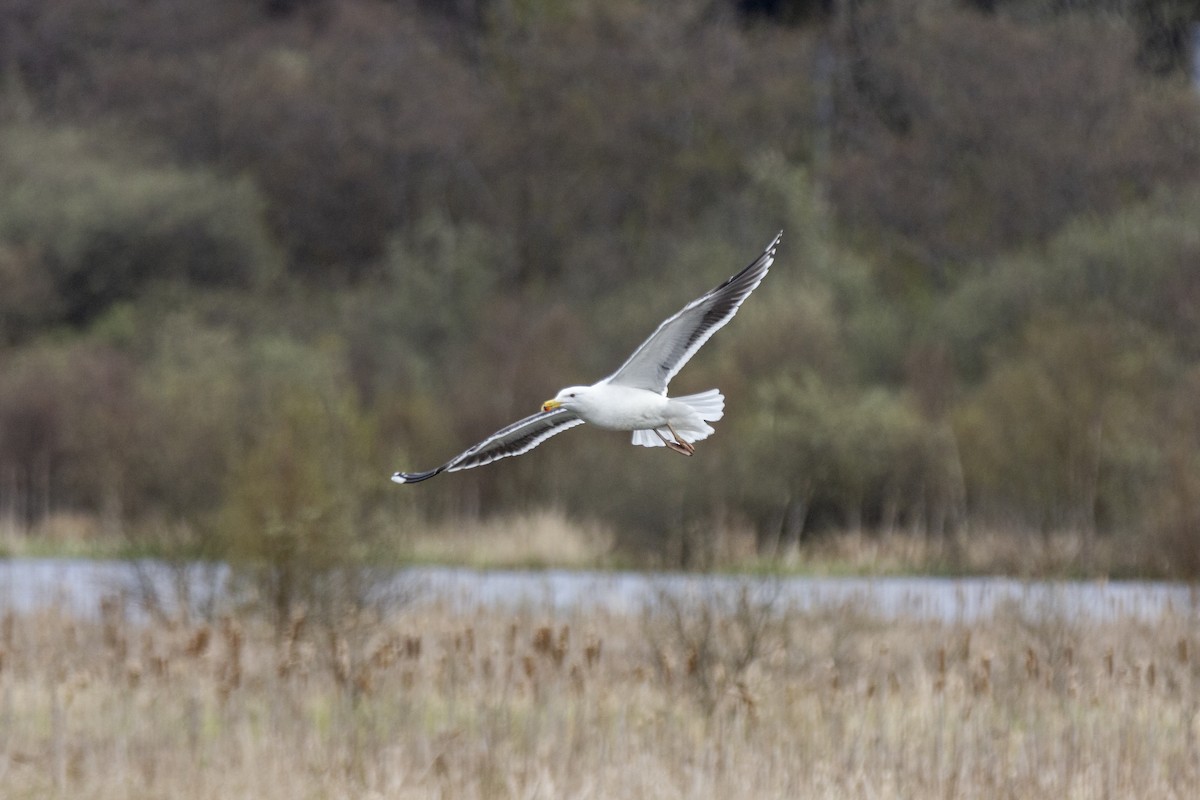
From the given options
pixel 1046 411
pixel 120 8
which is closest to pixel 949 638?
pixel 1046 411

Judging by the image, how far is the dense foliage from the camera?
21.6m

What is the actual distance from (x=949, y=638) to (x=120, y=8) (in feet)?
128

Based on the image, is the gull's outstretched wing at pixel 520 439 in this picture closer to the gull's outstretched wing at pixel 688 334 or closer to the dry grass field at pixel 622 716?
the gull's outstretched wing at pixel 688 334

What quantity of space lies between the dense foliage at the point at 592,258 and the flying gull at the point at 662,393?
2.13 m

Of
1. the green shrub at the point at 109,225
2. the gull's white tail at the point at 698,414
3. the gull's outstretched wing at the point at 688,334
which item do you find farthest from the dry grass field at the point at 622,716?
the green shrub at the point at 109,225

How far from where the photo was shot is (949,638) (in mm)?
12609

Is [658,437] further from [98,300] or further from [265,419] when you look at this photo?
[98,300]

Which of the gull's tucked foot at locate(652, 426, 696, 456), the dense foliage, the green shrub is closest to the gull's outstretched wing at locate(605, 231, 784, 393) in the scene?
the gull's tucked foot at locate(652, 426, 696, 456)

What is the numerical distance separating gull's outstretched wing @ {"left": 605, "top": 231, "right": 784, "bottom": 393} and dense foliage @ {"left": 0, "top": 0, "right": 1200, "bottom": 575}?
7.42 feet

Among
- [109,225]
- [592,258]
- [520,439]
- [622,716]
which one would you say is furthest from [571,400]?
[109,225]

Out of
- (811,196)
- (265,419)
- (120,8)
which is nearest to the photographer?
(265,419)

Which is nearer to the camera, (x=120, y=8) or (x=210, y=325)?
(x=210, y=325)

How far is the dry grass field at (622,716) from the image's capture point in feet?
29.3

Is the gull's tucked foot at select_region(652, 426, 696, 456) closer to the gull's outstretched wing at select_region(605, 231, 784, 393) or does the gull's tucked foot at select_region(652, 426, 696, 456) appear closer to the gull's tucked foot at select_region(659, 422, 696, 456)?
the gull's tucked foot at select_region(659, 422, 696, 456)
